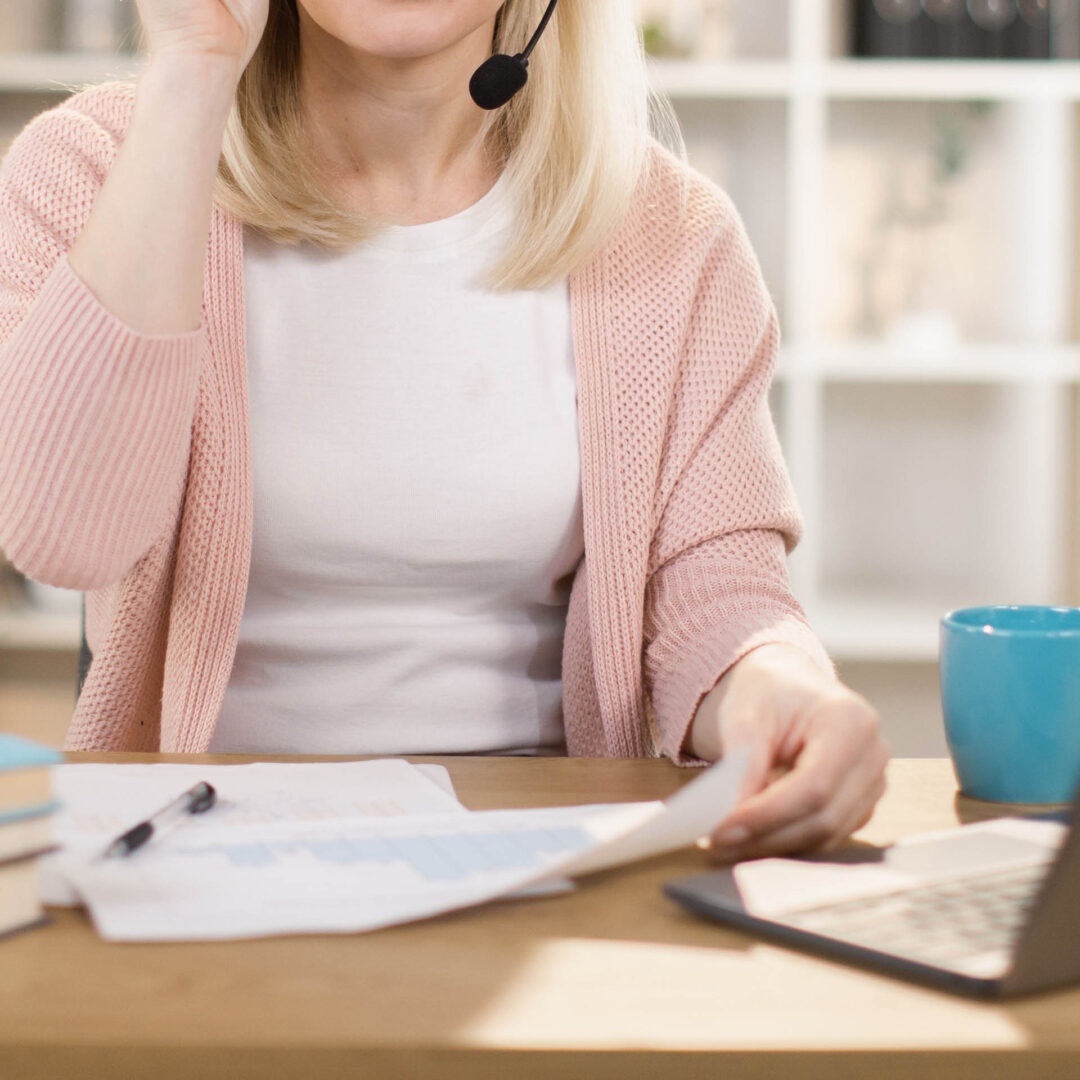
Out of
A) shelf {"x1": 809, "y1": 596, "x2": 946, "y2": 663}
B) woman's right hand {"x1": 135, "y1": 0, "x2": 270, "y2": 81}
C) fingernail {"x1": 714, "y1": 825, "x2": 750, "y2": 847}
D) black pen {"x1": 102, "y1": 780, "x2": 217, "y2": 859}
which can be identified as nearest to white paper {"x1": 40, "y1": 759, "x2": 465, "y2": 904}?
black pen {"x1": 102, "y1": 780, "x2": 217, "y2": 859}

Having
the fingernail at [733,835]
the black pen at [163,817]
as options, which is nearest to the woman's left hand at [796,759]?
the fingernail at [733,835]

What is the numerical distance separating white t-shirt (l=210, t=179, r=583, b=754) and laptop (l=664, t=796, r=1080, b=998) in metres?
0.51

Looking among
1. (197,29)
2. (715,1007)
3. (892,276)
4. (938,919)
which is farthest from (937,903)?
(892,276)

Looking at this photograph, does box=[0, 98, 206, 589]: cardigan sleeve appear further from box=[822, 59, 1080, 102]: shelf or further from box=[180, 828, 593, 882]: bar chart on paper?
box=[822, 59, 1080, 102]: shelf

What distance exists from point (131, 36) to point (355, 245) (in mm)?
1550

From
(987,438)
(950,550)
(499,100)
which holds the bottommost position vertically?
(950,550)

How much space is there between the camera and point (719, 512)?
3.54ft

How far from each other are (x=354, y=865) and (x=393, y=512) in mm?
515

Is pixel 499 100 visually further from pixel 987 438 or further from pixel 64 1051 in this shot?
pixel 987 438

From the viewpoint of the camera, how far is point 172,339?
2.97 feet

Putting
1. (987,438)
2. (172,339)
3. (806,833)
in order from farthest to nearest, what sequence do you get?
1. (987,438)
2. (172,339)
3. (806,833)

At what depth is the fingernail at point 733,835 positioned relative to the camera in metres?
0.62

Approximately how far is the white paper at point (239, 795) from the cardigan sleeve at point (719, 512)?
22 cm

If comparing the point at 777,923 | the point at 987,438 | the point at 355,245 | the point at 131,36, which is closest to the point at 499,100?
the point at 355,245
